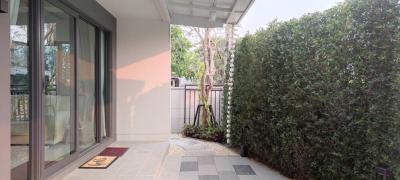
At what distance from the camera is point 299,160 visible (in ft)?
11.6

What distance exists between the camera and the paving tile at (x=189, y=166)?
430 cm

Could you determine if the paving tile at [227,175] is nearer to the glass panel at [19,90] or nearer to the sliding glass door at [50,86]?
the sliding glass door at [50,86]

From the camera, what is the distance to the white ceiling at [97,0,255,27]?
185 inches

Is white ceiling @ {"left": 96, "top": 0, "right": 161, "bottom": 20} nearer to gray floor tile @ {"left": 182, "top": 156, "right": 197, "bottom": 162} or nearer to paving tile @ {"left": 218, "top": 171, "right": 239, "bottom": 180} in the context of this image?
gray floor tile @ {"left": 182, "top": 156, "right": 197, "bottom": 162}

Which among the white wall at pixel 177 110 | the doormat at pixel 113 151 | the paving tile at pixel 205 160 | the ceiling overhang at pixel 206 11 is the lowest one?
the paving tile at pixel 205 160

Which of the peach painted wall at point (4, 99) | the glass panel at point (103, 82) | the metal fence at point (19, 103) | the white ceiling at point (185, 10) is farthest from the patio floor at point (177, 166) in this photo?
the white ceiling at point (185, 10)

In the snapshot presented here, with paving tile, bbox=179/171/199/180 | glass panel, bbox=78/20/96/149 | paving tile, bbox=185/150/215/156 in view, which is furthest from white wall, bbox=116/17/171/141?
paving tile, bbox=179/171/199/180

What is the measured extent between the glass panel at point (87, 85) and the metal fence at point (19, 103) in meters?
1.30

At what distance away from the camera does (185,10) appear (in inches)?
220

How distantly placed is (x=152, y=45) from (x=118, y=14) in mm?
782

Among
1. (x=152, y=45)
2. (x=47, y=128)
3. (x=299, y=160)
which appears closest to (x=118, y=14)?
(x=152, y=45)

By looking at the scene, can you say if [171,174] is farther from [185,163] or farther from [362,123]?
[362,123]

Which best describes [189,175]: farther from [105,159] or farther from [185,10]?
[185,10]

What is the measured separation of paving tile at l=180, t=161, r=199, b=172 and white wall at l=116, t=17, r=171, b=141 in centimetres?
128
